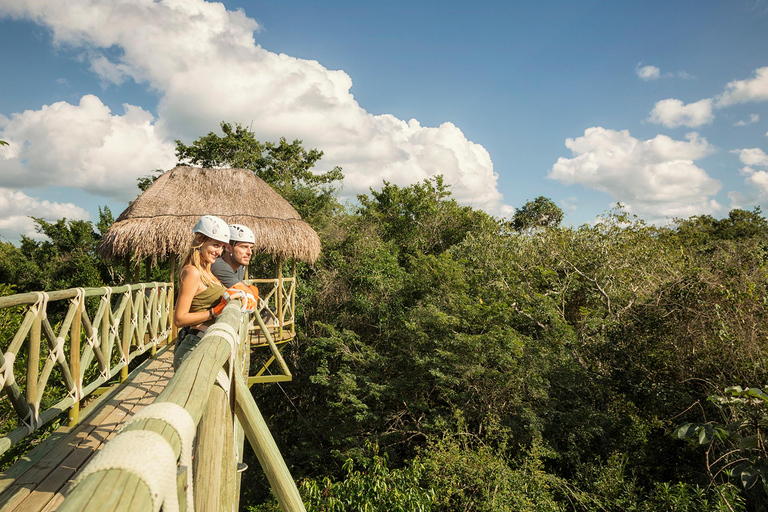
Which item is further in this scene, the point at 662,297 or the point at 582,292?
the point at 582,292

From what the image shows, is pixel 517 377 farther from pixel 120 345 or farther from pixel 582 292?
pixel 120 345

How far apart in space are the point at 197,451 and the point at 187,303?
1561mm

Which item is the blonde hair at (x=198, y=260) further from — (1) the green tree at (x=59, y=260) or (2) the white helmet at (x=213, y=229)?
(1) the green tree at (x=59, y=260)

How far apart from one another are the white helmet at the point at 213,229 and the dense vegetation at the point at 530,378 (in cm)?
489

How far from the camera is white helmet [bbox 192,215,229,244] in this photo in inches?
111

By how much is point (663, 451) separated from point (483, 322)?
151 inches

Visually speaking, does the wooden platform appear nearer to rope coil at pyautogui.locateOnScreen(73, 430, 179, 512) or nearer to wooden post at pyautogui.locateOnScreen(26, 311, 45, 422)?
wooden post at pyautogui.locateOnScreen(26, 311, 45, 422)

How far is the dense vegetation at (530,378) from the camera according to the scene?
6.69m

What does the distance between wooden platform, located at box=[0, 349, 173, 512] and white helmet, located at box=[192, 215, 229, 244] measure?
1.24 metres

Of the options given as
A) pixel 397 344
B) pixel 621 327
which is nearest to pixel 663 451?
pixel 621 327

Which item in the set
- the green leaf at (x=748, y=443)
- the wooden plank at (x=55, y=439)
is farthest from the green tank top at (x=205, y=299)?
the green leaf at (x=748, y=443)

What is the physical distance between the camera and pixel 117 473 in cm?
57

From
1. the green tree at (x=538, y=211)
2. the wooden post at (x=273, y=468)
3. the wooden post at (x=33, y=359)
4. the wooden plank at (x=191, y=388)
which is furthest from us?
the green tree at (x=538, y=211)

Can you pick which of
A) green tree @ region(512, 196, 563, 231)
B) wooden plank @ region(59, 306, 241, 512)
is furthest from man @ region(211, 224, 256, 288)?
green tree @ region(512, 196, 563, 231)
